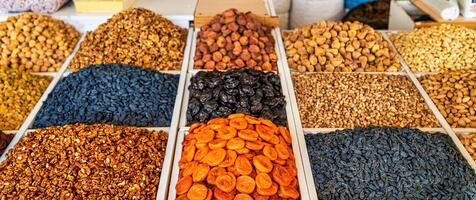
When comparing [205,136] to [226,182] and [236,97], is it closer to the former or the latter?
[226,182]

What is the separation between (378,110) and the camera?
6.17 ft

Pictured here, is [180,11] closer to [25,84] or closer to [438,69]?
[25,84]

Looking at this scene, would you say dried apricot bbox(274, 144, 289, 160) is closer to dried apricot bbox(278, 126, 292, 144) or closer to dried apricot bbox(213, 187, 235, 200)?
dried apricot bbox(278, 126, 292, 144)

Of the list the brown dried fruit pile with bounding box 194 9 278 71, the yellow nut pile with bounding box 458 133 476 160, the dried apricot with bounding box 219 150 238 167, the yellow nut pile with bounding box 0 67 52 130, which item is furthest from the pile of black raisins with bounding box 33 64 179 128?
the yellow nut pile with bounding box 458 133 476 160

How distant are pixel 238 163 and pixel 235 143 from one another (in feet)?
0.25

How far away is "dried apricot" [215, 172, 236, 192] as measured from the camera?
4.32 feet

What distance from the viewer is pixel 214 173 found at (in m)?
1.36

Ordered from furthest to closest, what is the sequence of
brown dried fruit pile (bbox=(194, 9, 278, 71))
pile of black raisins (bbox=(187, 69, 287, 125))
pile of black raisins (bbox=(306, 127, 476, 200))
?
1. brown dried fruit pile (bbox=(194, 9, 278, 71))
2. pile of black raisins (bbox=(187, 69, 287, 125))
3. pile of black raisins (bbox=(306, 127, 476, 200))

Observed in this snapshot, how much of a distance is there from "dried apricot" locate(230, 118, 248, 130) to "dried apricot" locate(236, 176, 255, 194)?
8.4 inches

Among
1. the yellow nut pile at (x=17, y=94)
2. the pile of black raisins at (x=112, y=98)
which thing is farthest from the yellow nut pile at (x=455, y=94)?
the yellow nut pile at (x=17, y=94)

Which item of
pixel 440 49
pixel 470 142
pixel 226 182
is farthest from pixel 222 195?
pixel 440 49

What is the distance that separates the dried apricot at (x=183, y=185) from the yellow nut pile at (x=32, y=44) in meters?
1.22

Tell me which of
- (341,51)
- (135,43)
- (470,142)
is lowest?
(470,142)

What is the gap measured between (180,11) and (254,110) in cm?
118
